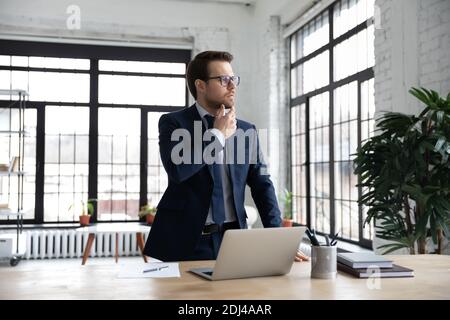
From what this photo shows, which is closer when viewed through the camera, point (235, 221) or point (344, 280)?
point (344, 280)

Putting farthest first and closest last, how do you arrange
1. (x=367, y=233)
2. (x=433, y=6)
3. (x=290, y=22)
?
(x=290, y=22) → (x=367, y=233) → (x=433, y=6)

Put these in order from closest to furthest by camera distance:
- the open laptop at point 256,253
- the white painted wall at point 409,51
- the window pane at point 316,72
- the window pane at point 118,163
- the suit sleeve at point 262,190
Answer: the open laptop at point 256,253 → the suit sleeve at point 262,190 → the white painted wall at point 409,51 → the window pane at point 316,72 → the window pane at point 118,163

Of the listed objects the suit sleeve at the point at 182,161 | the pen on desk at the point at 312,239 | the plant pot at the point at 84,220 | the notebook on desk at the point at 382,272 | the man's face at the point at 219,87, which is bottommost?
the plant pot at the point at 84,220

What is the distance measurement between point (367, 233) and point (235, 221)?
2951 millimetres

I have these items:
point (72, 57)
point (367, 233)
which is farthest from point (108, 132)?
point (367, 233)

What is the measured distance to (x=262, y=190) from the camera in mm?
2223

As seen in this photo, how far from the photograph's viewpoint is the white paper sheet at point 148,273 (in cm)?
162

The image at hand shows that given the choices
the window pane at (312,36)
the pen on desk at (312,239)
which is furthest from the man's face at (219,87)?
the window pane at (312,36)

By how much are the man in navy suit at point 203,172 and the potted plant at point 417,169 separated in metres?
1.07

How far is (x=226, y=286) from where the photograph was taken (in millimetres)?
1487

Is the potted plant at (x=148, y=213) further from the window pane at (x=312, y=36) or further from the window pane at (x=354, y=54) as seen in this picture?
the window pane at (x=354, y=54)

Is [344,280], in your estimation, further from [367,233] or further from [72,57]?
[72,57]

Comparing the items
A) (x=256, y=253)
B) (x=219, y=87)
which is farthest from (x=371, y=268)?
(x=219, y=87)
